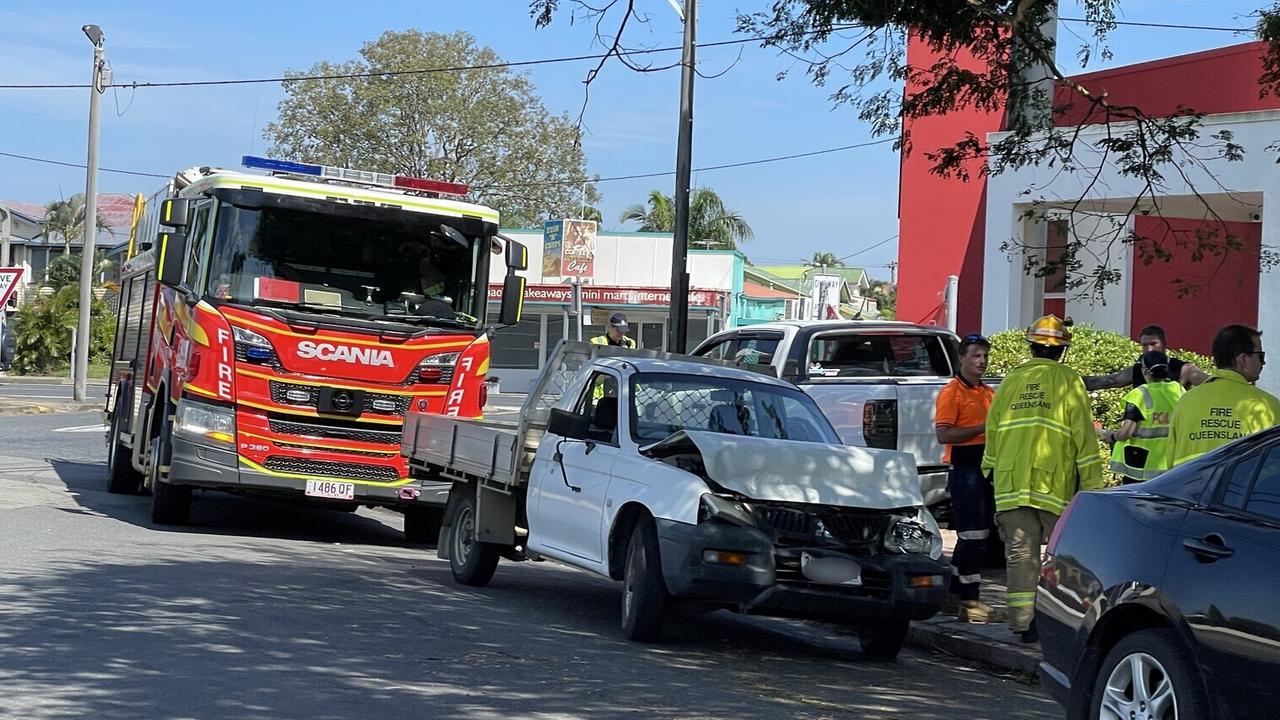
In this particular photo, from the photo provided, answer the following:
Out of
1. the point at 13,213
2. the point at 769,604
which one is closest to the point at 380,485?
the point at 769,604

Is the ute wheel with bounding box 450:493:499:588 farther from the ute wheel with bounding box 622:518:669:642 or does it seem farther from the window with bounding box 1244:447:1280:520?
the window with bounding box 1244:447:1280:520

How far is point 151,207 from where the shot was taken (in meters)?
17.2

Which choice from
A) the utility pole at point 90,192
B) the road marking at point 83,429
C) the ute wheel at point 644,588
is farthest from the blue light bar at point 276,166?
the utility pole at point 90,192

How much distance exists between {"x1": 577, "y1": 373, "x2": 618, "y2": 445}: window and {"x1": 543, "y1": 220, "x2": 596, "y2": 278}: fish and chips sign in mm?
38485

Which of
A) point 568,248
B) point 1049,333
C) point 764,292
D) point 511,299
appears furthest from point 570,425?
point 764,292

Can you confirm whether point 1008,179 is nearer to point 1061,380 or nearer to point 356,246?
point 356,246

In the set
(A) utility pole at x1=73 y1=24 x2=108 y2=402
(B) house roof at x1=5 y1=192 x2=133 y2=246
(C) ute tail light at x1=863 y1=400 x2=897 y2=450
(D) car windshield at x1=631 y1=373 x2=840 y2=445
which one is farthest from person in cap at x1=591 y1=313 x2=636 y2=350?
(B) house roof at x1=5 y1=192 x2=133 y2=246

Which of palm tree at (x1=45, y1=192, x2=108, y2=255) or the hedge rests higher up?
palm tree at (x1=45, y1=192, x2=108, y2=255)

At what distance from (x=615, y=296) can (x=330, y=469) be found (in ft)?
118

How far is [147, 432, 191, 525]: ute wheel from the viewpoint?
13.5 m

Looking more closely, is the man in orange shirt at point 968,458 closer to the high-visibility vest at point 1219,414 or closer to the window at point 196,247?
the high-visibility vest at point 1219,414

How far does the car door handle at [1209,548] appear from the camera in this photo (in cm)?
514

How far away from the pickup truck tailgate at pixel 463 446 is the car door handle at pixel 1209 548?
595cm

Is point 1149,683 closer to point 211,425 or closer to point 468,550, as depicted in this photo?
point 468,550
